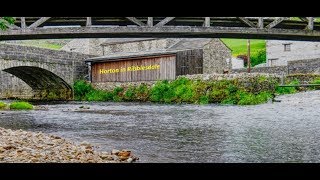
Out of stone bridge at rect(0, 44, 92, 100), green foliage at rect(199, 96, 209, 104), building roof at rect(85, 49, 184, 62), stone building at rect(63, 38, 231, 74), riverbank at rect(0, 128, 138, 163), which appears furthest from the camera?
stone building at rect(63, 38, 231, 74)

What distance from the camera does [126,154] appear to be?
7.88 m

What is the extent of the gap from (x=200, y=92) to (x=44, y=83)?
20.6 meters

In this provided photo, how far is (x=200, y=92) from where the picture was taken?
97.7ft

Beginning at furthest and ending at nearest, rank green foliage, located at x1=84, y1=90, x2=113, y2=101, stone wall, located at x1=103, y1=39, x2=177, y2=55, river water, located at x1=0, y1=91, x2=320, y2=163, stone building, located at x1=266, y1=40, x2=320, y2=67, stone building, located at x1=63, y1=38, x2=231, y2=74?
stone wall, located at x1=103, y1=39, x2=177, y2=55, stone building, located at x1=266, y1=40, x2=320, y2=67, stone building, located at x1=63, y1=38, x2=231, y2=74, green foliage, located at x1=84, y1=90, x2=113, y2=101, river water, located at x1=0, y1=91, x2=320, y2=163

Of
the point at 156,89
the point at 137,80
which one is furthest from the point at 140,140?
the point at 137,80

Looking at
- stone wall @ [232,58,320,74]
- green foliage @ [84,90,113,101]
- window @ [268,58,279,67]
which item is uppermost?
window @ [268,58,279,67]

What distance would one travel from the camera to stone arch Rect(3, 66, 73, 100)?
39.8 metres

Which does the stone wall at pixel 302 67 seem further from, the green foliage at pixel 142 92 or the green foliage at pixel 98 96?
the green foliage at pixel 98 96

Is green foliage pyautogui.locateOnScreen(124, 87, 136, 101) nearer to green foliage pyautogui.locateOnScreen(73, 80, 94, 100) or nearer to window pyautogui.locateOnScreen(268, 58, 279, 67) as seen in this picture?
green foliage pyautogui.locateOnScreen(73, 80, 94, 100)

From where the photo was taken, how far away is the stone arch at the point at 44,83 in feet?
131

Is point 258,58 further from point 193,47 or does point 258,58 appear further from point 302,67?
point 302,67

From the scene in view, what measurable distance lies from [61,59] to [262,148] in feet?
109

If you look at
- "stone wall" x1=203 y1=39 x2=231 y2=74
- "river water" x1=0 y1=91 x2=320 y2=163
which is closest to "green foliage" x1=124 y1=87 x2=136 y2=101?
"stone wall" x1=203 y1=39 x2=231 y2=74

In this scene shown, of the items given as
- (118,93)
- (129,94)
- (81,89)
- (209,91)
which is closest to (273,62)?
(118,93)
